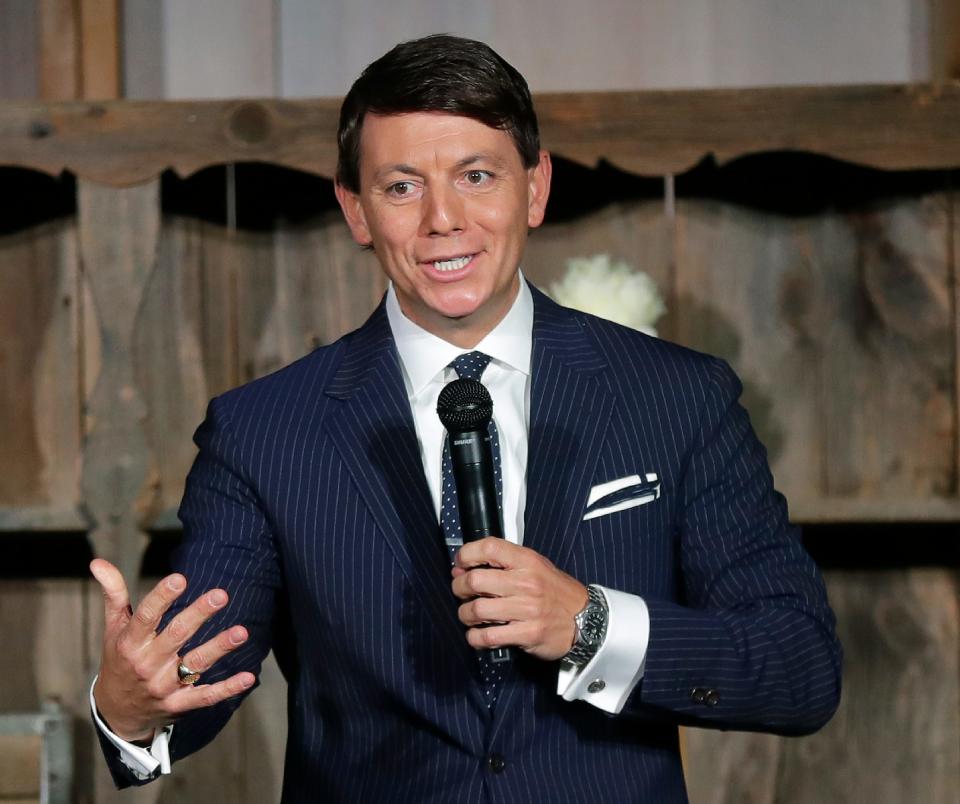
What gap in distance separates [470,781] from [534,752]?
0.23 feet

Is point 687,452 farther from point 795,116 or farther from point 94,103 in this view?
point 94,103

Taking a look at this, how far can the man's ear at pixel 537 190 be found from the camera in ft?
5.50

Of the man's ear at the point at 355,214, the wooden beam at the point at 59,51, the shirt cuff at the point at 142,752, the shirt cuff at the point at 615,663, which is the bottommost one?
the shirt cuff at the point at 142,752

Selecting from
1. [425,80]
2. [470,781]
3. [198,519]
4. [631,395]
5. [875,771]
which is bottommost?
[875,771]

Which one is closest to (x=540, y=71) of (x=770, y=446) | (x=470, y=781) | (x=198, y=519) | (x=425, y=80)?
(x=770, y=446)

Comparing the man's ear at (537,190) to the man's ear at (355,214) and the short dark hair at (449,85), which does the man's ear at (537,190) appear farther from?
the man's ear at (355,214)

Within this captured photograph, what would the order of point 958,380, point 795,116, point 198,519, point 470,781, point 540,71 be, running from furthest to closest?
point 540,71, point 958,380, point 795,116, point 198,519, point 470,781

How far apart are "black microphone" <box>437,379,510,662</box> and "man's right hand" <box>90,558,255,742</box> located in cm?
23

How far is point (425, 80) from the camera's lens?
1545mm

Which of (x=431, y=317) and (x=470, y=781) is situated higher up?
(x=431, y=317)

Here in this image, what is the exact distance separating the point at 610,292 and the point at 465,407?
1.63 meters

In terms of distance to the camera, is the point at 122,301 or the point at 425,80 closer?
the point at 425,80

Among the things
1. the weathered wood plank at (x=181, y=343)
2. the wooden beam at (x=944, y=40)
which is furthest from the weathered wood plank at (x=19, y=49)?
the wooden beam at (x=944, y=40)

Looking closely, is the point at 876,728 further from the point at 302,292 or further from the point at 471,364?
the point at 471,364
